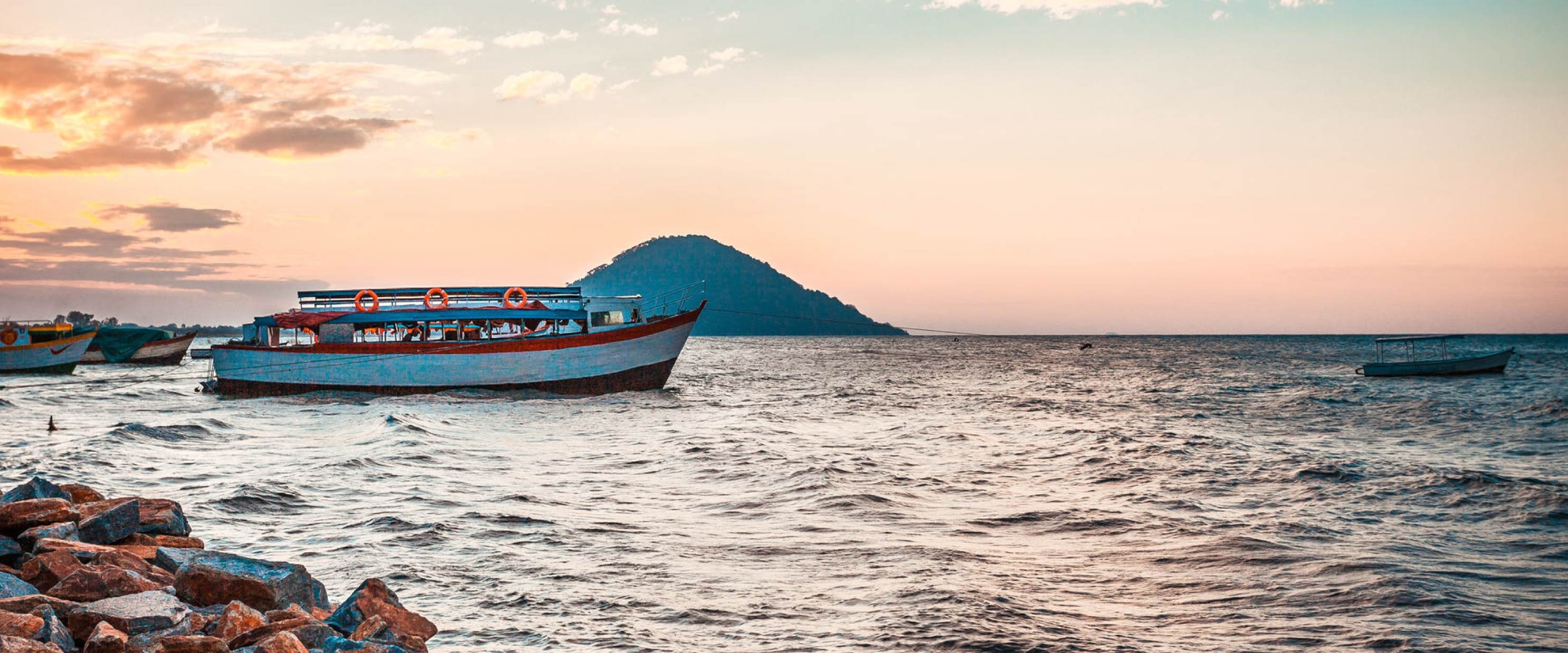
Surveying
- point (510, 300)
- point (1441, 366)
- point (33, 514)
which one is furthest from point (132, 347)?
point (1441, 366)

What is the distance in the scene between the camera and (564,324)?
41.6m

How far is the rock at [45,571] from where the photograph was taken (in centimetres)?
772

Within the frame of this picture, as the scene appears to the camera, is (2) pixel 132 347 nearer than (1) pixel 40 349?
No

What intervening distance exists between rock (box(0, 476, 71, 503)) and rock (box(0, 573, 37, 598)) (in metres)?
2.76

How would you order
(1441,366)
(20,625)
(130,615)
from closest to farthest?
(20,625)
(130,615)
(1441,366)

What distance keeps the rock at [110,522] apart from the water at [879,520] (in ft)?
6.26

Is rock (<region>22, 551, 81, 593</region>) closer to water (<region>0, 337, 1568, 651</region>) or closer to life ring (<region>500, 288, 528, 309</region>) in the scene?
water (<region>0, 337, 1568, 651</region>)

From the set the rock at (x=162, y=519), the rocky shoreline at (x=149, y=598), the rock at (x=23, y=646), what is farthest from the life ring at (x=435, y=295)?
the rock at (x=23, y=646)

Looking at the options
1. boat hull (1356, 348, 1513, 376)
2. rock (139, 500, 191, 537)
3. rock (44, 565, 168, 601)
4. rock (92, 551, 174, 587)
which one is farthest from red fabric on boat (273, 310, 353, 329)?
boat hull (1356, 348, 1513, 376)

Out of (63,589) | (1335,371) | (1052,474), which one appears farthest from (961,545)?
(1335,371)

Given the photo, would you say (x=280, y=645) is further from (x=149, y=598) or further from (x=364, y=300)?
(x=364, y=300)

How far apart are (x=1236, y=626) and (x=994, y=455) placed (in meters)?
13.3

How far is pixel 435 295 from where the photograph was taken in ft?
135

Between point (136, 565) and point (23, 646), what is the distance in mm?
2837
